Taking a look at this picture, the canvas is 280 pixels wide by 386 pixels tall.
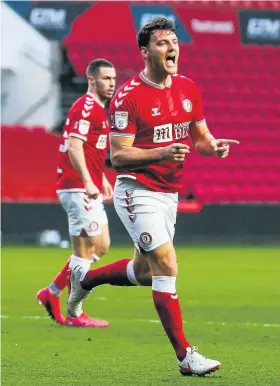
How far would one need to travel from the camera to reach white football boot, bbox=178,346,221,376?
20.1 feet

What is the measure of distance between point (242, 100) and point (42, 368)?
59.7 ft

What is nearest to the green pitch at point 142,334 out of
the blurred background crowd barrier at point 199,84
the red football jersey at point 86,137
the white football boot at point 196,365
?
the white football boot at point 196,365

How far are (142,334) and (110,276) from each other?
0.78m

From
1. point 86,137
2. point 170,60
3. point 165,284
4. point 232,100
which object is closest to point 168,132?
point 170,60

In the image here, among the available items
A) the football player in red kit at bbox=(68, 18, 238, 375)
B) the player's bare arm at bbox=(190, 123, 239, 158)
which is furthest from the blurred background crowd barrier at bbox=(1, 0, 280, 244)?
the football player in red kit at bbox=(68, 18, 238, 375)

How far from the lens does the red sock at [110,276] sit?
7.54 metres

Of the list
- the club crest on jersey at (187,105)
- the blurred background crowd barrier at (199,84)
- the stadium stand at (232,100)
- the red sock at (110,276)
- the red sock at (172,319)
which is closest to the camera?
the red sock at (172,319)

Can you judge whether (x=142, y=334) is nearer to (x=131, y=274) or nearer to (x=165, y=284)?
(x=131, y=274)

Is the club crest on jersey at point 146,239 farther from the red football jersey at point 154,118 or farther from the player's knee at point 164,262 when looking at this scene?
the red football jersey at point 154,118

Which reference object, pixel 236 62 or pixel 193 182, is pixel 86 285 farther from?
pixel 236 62

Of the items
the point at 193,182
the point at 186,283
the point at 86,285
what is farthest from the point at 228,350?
the point at 193,182

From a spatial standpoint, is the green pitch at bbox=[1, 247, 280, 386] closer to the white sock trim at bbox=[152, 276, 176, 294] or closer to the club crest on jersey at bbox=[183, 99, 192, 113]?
the white sock trim at bbox=[152, 276, 176, 294]

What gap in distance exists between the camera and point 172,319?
20.9 feet

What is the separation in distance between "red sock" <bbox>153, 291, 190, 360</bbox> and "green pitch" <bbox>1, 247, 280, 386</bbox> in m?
0.17
